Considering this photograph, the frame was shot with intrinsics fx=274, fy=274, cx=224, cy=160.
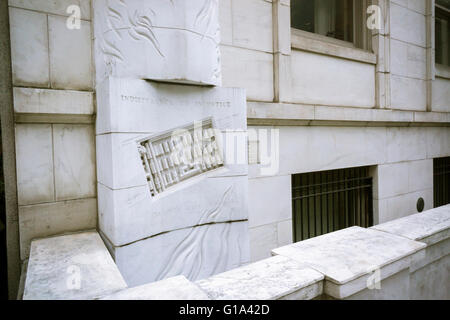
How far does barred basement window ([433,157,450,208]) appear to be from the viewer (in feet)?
27.6

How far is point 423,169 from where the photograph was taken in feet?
24.6

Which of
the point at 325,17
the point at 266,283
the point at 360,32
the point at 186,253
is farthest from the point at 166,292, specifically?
the point at 360,32

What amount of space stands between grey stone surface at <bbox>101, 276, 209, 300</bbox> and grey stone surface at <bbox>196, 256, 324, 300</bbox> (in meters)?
0.09

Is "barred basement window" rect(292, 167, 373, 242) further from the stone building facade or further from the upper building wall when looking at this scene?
the upper building wall

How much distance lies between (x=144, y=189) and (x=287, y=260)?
1.57m

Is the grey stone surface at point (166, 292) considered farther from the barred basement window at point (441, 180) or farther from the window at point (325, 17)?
the barred basement window at point (441, 180)

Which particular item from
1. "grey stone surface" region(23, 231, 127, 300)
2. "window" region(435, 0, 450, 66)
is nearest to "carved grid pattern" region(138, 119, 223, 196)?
"grey stone surface" region(23, 231, 127, 300)

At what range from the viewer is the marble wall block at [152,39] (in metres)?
2.85

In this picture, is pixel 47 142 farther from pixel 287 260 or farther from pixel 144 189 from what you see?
pixel 287 260

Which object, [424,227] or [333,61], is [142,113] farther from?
[333,61]

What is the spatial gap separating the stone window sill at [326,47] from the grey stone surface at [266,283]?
442 centimetres

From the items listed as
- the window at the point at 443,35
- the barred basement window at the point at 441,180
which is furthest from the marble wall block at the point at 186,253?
the window at the point at 443,35

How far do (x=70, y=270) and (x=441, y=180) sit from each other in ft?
33.7
